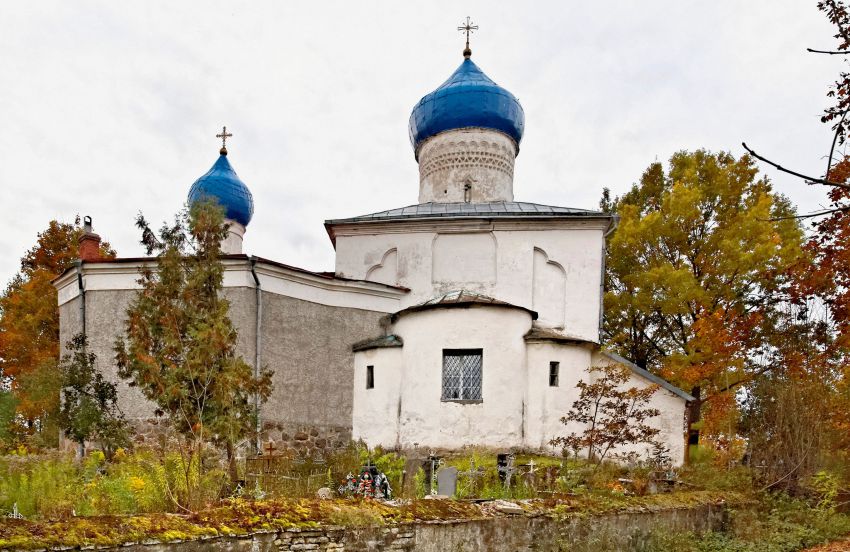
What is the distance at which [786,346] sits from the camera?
12672mm

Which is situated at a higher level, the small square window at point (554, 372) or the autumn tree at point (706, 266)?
the autumn tree at point (706, 266)

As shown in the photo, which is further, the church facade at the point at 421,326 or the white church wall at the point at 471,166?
the white church wall at the point at 471,166

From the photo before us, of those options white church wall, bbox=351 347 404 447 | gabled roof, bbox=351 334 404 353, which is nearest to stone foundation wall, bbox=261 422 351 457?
white church wall, bbox=351 347 404 447

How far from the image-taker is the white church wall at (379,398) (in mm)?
14305

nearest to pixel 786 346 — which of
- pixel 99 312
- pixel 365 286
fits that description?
pixel 365 286

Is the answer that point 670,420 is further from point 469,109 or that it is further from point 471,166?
point 469,109

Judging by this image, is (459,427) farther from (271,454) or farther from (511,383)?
(271,454)

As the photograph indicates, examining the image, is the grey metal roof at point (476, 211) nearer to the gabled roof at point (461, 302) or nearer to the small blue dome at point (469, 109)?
the small blue dome at point (469, 109)

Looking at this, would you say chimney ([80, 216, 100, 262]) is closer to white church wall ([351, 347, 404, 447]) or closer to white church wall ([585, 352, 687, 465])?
white church wall ([351, 347, 404, 447])

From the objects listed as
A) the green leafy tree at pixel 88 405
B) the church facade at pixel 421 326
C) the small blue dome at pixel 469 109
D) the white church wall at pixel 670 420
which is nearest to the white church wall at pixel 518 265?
the church facade at pixel 421 326

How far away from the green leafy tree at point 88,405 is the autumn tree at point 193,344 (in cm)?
294

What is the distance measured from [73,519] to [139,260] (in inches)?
404

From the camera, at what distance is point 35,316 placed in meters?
19.9

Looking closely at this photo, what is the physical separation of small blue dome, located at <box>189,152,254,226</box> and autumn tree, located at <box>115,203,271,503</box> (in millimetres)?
10543
